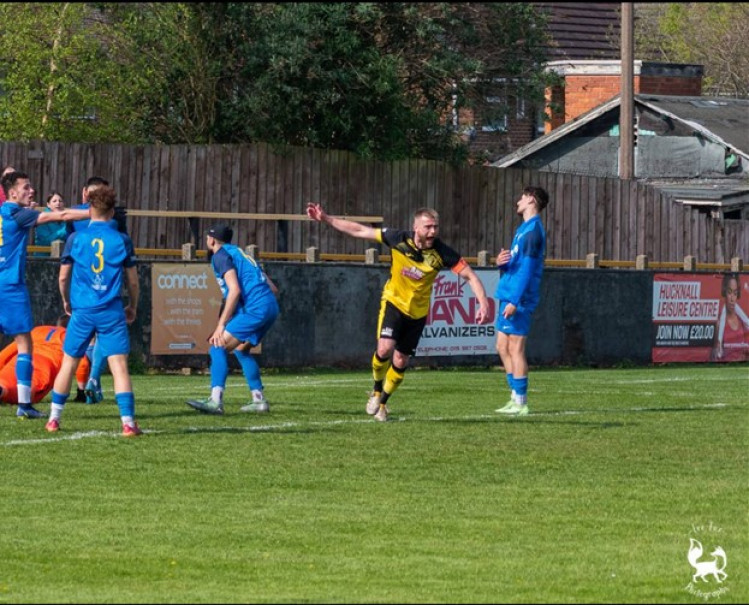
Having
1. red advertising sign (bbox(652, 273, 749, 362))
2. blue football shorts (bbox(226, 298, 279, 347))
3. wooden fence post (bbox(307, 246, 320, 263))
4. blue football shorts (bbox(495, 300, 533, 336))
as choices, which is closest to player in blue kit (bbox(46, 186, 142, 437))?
blue football shorts (bbox(226, 298, 279, 347))

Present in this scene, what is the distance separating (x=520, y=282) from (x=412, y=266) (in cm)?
126

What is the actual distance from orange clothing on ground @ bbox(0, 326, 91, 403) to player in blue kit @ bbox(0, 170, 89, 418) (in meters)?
0.84

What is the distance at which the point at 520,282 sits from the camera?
1534 cm

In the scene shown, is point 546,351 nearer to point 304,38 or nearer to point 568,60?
point 304,38

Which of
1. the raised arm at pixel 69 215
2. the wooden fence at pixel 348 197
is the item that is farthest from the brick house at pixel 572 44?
the raised arm at pixel 69 215

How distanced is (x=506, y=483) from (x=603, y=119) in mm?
33210

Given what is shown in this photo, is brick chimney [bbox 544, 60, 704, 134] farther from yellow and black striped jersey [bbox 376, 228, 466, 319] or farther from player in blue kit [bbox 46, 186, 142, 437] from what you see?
player in blue kit [bbox 46, 186, 142, 437]

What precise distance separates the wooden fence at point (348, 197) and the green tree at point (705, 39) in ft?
51.9

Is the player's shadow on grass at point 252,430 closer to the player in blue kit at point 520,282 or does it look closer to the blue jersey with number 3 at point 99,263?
the blue jersey with number 3 at point 99,263

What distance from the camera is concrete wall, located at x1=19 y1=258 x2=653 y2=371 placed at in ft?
73.4

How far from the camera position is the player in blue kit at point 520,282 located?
15281 mm

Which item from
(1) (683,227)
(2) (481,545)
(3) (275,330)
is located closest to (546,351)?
(3) (275,330)

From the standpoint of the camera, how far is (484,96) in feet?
99.1

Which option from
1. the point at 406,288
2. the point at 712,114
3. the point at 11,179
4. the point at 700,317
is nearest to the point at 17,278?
the point at 11,179
